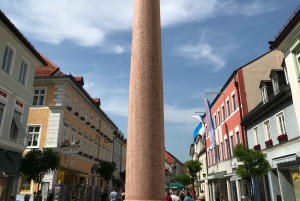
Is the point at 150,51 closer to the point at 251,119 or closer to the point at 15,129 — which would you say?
the point at 15,129

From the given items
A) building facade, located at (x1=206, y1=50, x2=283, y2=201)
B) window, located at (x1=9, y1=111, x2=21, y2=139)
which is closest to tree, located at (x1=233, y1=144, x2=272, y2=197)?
building facade, located at (x1=206, y1=50, x2=283, y2=201)

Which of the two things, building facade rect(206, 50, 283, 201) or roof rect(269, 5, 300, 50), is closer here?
roof rect(269, 5, 300, 50)

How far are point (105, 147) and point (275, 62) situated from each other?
2477cm

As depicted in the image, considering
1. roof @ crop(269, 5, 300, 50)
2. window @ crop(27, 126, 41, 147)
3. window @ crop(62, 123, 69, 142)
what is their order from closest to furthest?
roof @ crop(269, 5, 300, 50)
window @ crop(27, 126, 41, 147)
window @ crop(62, 123, 69, 142)

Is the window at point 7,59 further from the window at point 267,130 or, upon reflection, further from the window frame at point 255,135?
the window frame at point 255,135

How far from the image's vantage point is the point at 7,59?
15.7m

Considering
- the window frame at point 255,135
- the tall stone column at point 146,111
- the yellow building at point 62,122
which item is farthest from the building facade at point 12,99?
the window frame at point 255,135

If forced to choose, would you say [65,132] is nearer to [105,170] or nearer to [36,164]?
[105,170]

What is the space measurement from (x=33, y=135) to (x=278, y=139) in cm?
1786

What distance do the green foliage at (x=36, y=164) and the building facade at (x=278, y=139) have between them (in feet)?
39.3

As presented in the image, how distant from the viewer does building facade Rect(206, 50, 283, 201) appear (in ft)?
69.9

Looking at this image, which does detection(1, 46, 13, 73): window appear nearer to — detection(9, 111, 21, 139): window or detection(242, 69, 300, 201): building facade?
detection(9, 111, 21, 139): window

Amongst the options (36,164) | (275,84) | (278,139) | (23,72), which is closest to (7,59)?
(23,72)

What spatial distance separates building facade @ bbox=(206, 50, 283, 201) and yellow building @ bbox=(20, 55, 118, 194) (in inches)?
517
